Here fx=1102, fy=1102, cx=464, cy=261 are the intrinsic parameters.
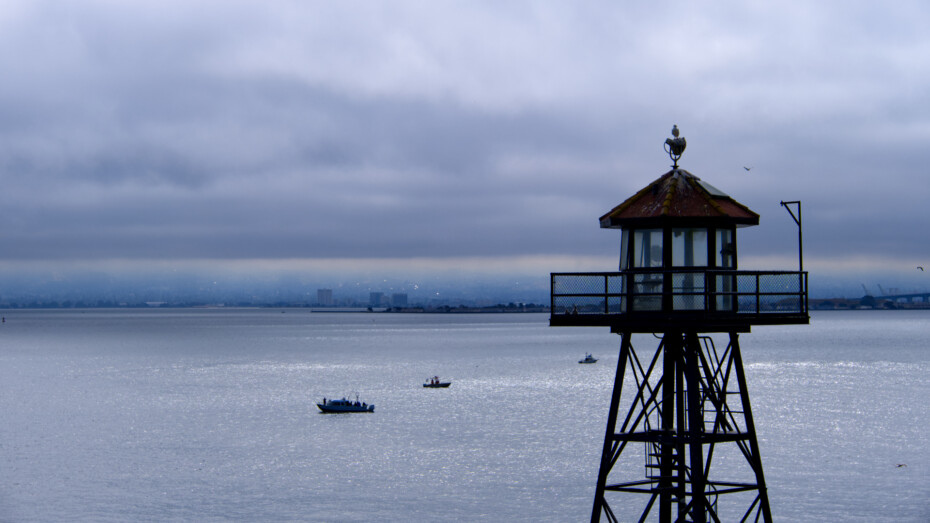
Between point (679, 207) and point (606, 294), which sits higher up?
point (679, 207)

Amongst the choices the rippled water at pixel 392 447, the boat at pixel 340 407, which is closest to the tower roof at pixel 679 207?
the rippled water at pixel 392 447

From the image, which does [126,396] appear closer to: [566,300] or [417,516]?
[417,516]

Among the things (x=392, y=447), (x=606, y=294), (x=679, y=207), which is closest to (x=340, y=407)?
(x=392, y=447)

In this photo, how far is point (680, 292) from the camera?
2433 centimetres

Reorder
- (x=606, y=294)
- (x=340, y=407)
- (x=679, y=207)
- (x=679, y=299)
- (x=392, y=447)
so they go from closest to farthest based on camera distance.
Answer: (x=679, y=299) < (x=679, y=207) < (x=606, y=294) < (x=392, y=447) < (x=340, y=407)

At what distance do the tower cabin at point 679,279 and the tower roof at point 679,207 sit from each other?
0.02 m

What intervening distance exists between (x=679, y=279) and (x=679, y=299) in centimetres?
45

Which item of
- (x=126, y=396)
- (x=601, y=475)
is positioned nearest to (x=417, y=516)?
(x=601, y=475)

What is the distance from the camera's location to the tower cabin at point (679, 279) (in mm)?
24250

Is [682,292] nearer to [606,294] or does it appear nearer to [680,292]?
[680,292]

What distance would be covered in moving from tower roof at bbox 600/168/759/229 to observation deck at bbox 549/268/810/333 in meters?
1.17

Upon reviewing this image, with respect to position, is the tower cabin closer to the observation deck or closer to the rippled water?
the observation deck

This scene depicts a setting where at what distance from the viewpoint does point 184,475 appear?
63406mm

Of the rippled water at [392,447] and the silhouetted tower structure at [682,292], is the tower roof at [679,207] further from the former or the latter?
the rippled water at [392,447]
